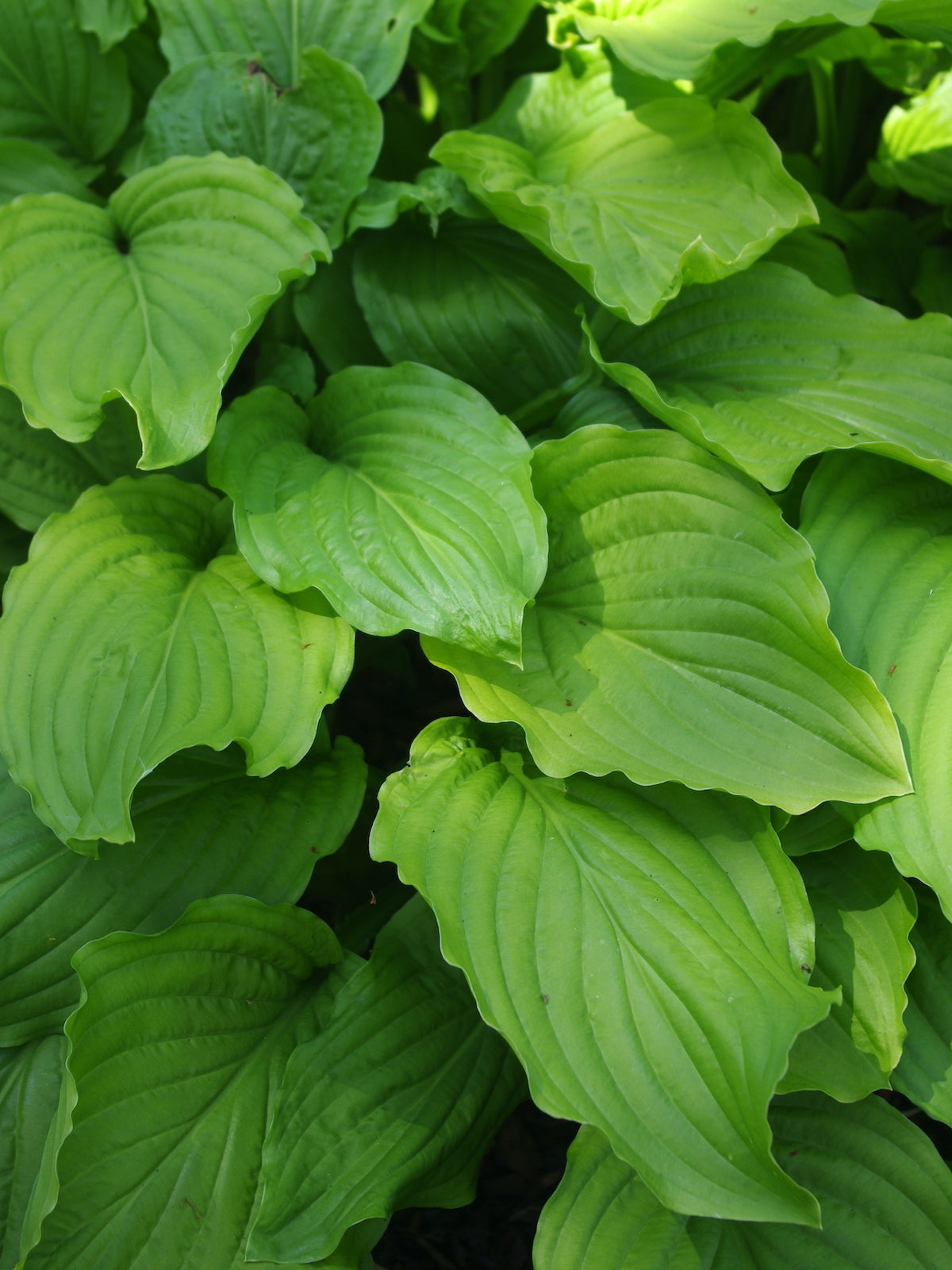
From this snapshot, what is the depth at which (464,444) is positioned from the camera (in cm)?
126

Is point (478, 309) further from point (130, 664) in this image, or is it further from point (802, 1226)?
point (802, 1226)

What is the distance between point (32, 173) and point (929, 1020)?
168 cm

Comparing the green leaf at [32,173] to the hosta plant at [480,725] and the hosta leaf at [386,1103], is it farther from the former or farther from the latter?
the hosta leaf at [386,1103]

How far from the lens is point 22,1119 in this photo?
1.15m

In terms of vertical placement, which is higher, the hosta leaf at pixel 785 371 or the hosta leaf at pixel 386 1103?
the hosta leaf at pixel 785 371

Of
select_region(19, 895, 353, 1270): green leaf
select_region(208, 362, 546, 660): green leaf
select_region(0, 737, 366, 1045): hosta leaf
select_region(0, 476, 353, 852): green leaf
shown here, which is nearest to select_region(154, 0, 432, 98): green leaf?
select_region(208, 362, 546, 660): green leaf

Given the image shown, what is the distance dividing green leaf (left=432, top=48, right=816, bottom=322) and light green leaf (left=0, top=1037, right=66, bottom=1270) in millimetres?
1132

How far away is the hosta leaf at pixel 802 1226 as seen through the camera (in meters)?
1.06

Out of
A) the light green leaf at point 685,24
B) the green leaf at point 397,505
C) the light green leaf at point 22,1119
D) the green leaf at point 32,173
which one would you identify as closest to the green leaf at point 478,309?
the green leaf at point 397,505

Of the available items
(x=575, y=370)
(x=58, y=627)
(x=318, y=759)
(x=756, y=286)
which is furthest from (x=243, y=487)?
(x=756, y=286)

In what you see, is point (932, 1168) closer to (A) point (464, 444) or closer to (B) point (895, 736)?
(B) point (895, 736)

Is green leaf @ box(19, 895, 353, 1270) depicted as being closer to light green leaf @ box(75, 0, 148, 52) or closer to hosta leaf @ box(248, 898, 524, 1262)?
hosta leaf @ box(248, 898, 524, 1262)

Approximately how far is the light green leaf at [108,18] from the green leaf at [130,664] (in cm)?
80

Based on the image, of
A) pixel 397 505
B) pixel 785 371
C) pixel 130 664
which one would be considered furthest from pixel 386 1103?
pixel 785 371
